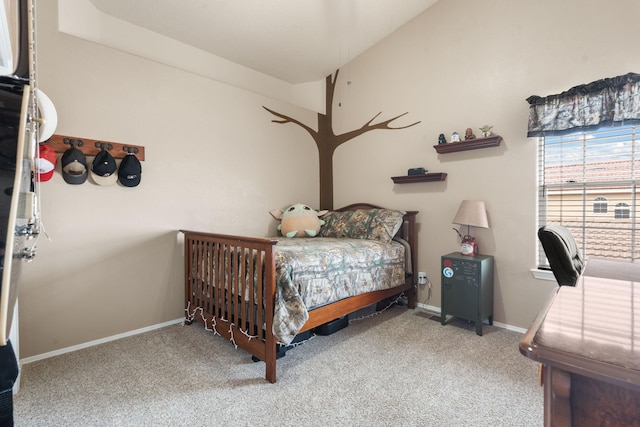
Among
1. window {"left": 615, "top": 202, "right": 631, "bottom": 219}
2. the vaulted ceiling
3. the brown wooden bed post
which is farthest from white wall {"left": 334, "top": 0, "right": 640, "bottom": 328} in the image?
the brown wooden bed post

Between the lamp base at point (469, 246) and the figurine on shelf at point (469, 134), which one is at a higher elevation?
the figurine on shelf at point (469, 134)

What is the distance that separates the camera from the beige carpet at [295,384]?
156cm

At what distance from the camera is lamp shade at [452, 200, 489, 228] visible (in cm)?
267

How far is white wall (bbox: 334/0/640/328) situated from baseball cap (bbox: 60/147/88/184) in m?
2.76

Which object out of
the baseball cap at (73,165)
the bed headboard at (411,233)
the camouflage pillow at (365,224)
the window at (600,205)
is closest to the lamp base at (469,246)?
the bed headboard at (411,233)

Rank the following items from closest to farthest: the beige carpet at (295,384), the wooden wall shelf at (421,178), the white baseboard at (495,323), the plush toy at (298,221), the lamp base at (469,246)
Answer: the beige carpet at (295,384) < the white baseboard at (495,323) < the lamp base at (469,246) < the wooden wall shelf at (421,178) < the plush toy at (298,221)

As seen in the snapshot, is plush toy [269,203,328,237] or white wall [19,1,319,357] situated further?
plush toy [269,203,328,237]

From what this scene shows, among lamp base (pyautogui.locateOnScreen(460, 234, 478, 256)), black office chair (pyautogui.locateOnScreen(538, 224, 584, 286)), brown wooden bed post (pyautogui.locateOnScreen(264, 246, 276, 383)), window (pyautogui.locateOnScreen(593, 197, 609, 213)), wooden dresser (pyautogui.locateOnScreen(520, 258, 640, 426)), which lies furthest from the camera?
lamp base (pyautogui.locateOnScreen(460, 234, 478, 256))

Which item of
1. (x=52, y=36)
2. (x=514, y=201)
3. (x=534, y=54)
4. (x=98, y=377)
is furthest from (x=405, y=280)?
(x=52, y=36)

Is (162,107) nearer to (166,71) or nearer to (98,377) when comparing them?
(166,71)

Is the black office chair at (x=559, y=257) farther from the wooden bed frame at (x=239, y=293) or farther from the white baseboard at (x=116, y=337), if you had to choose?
the white baseboard at (x=116, y=337)

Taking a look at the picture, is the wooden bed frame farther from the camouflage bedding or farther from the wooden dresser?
the wooden dresser

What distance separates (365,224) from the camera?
3.23m

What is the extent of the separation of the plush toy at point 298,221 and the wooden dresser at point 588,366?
290 cm
